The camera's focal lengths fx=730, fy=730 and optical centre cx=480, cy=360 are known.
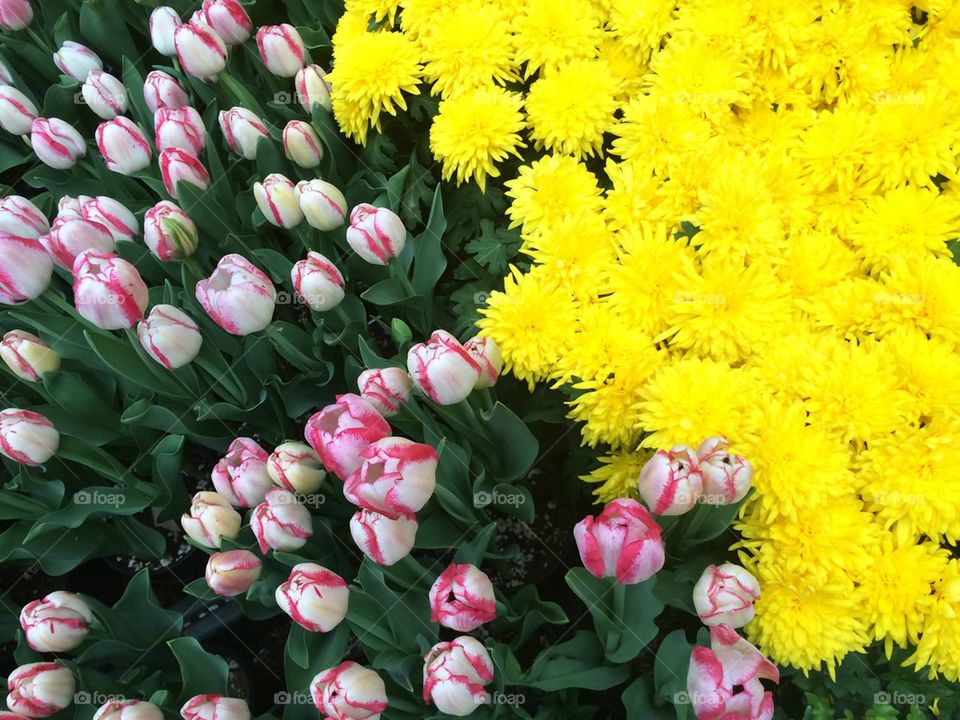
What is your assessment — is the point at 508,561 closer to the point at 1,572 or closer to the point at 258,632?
the point at 258,632

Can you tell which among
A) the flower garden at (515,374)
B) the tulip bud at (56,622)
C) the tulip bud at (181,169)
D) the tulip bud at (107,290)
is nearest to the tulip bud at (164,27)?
the flower garden at (515,374)

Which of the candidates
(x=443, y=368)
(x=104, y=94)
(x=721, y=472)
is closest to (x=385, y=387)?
(x=443, y=368)

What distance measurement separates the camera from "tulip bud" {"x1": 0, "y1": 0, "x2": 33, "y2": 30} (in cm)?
111

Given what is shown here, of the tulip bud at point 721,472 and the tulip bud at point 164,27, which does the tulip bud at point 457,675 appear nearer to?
the tulip bud at point 721,472

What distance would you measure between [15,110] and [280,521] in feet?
2.45

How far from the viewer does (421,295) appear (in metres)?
0.89

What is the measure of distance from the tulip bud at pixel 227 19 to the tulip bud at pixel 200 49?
0.02m

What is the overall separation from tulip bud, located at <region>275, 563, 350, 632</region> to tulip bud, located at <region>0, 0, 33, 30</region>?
1030mm

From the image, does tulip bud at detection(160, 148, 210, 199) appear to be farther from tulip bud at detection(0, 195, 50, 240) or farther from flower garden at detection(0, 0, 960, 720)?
tulip bud at detection(0, 195, 50, 240)

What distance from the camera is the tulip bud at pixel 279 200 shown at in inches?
32.2

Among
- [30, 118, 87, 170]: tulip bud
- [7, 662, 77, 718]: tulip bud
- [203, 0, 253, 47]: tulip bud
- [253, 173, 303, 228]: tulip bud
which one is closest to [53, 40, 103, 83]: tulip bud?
[30, 118, 87, 170]: tulip bud

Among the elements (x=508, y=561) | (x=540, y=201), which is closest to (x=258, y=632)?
(x=508, y=561)

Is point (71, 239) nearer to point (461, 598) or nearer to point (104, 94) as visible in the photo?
point (104, 94)

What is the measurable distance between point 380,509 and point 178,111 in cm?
61
